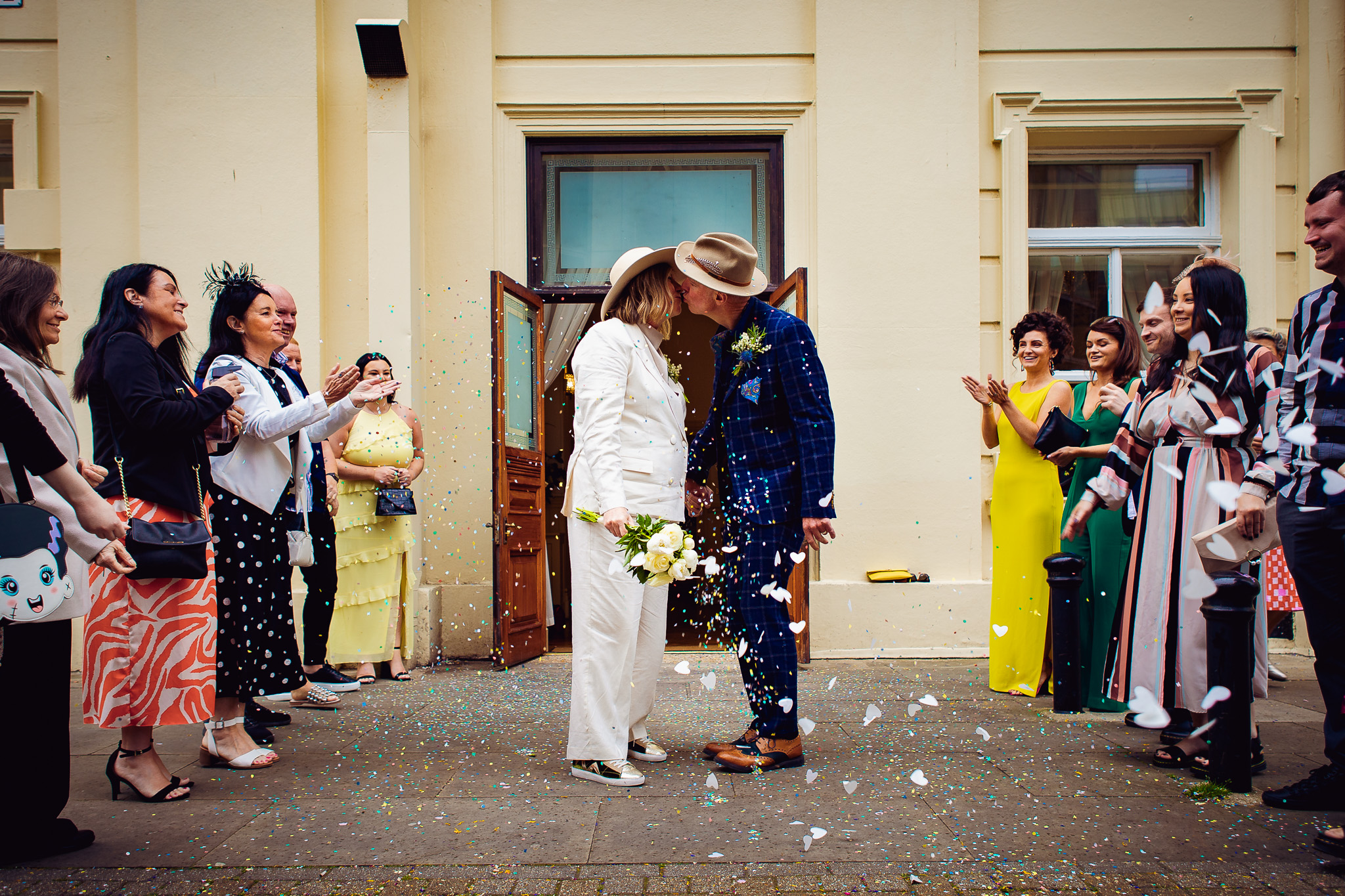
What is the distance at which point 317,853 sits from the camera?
274cm

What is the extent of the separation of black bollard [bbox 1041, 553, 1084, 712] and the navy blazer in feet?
5.24

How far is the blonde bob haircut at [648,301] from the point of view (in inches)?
146

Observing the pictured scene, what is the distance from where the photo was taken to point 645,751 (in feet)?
12.3

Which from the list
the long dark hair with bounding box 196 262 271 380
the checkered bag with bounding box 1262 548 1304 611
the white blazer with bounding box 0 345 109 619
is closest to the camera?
the white blazer with bounding box 0 345 109 619

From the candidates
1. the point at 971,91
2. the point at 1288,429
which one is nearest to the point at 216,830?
the point at 1288,429

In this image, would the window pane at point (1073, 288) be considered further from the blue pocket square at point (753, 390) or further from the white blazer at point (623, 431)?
the white blazer at point (623, 431)

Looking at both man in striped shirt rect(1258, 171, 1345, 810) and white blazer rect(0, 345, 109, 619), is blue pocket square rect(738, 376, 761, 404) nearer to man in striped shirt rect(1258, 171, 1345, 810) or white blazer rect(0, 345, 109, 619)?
man in striped shirt rect(1258, 171, 1345, 810)

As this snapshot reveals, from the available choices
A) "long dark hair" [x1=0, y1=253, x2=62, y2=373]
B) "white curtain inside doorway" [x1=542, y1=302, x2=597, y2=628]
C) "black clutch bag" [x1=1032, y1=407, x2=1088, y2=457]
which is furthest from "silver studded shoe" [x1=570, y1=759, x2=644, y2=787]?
"white curtain inside doorway" [x1=542, y1=302, x2=597, y2=628]

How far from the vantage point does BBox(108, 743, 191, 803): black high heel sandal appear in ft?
10.7

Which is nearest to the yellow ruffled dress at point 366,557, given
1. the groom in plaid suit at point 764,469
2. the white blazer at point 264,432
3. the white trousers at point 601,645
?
the white blazer at point 264,432

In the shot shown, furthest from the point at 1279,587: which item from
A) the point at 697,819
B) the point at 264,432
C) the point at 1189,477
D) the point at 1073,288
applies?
the point at 264,432

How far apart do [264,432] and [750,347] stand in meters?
2.05

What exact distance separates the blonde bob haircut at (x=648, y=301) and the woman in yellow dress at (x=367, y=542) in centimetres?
246

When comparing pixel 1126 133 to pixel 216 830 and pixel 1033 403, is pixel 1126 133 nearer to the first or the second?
pixel 1033 403
